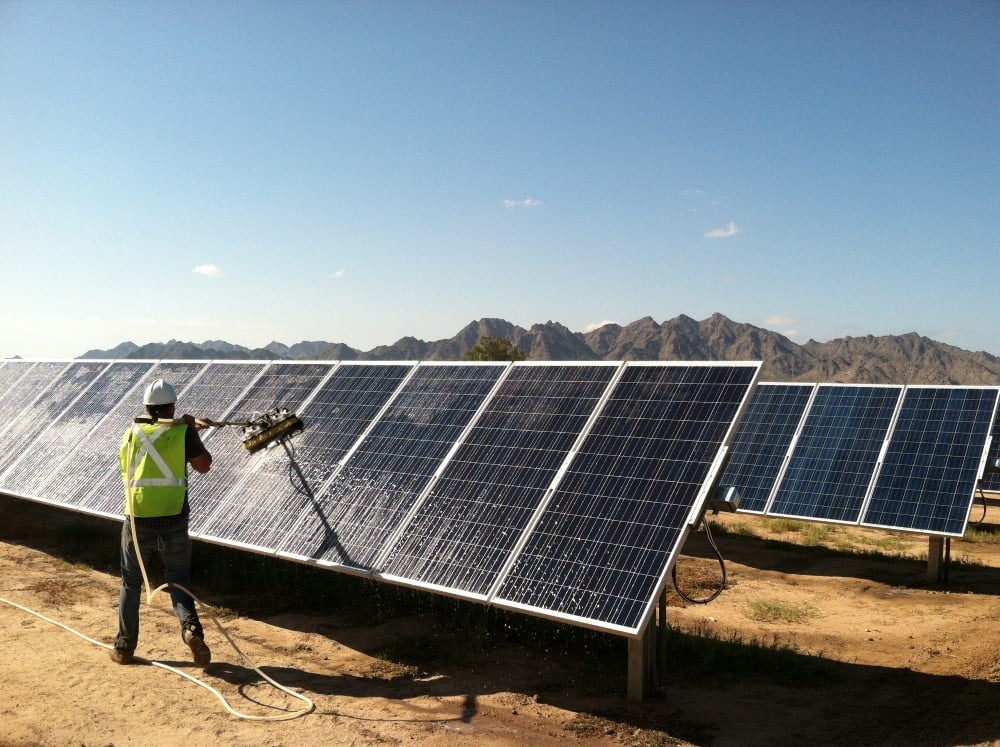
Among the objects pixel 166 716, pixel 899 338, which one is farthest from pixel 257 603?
pixel 899 338

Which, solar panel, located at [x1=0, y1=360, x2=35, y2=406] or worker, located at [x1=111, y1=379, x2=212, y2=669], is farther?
solar panel, located at [x1=0, y1=360, x2=35, y2=406]

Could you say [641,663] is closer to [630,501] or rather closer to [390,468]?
[630,501]

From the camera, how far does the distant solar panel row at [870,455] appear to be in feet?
46.3

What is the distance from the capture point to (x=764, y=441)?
58.9 ft

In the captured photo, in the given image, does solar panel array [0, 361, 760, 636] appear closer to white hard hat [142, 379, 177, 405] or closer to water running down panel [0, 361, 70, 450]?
white hard hat [142, 379, 177, 405]

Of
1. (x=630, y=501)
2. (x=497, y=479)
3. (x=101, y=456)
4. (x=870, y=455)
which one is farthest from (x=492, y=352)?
(x=630, y=501)

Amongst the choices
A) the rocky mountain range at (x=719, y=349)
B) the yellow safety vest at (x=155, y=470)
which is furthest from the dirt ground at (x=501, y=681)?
the rocky mountain range at (x=719, y=349)

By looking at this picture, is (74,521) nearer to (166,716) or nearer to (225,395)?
(225,395)

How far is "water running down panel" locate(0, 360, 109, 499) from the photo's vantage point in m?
13.9

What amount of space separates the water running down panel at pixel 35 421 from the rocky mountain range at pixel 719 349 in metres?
98.6

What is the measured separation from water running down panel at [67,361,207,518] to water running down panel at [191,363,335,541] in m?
1.44

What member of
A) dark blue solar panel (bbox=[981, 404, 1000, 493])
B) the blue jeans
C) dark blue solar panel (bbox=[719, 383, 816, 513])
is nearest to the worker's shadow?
the blue jeans

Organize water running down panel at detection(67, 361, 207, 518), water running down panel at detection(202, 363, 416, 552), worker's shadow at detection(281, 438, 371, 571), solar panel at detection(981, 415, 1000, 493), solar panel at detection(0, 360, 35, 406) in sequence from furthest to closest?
1. solar panel at detection(981, 415, 1000, 493)
2. solar panel at detection(0, 360, 35, 406)
3. water running down panel at detection(67, 361, 207, 518)
4. water running down panel at detection(202, 363, 416, 552)
5. worker's shadow at detection(281, 438, 371, 571)

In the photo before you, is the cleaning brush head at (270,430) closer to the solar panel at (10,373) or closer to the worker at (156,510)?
the worker at (156,510)
